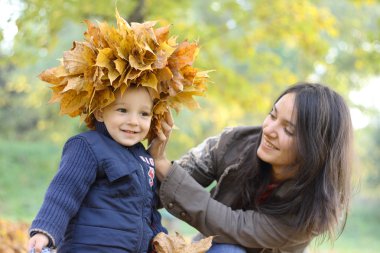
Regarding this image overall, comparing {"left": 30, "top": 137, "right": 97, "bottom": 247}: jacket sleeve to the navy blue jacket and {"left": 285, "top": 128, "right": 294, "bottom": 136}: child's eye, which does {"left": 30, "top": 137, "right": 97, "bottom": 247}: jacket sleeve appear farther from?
{"left": 285, "top": 128, "right": 294, "bottom": 136}: child's eye

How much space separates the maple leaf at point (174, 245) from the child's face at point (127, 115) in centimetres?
43

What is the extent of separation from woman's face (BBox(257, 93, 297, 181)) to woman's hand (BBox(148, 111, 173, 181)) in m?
0.49

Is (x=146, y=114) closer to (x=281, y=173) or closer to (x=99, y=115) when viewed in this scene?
(x=99, y=115)

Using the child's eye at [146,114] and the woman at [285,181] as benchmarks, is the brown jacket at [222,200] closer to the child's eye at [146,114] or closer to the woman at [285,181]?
the woman at [285,181]

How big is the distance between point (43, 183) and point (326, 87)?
1241 cm

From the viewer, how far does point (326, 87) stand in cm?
285

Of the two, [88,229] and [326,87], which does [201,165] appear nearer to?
[326,87]

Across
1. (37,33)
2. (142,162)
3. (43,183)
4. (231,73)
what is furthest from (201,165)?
(43,183)

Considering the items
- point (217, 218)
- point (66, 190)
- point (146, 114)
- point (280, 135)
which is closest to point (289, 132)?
point (280, 135)

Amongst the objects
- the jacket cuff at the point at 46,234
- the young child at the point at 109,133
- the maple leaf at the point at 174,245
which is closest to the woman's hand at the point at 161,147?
the young child at the point at 109,133

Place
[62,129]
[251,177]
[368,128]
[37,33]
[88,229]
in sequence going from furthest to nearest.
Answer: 1. [368,128]
2. [62,129]
3. [37,33]
4. [251,177]
5. [88,229]

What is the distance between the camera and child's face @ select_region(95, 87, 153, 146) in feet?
7.40

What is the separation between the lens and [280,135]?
8.95 feet

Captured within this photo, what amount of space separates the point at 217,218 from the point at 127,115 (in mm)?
817
